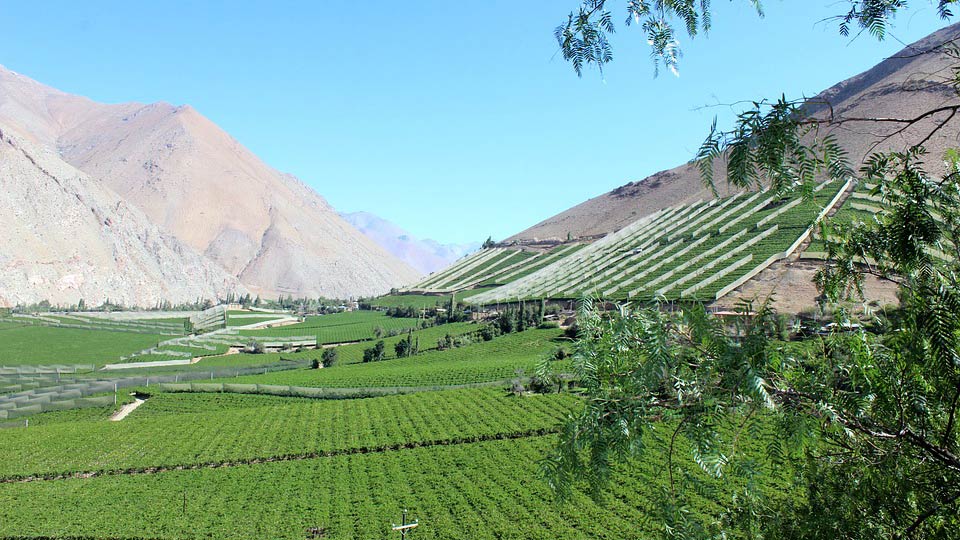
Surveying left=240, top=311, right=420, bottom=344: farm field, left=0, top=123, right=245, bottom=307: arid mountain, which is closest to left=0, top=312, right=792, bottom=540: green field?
left=240, top=311, right=420, bottom=344: farm field

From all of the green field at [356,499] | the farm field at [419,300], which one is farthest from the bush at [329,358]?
the farm field at [419,300]

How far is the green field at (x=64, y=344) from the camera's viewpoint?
82.0 m

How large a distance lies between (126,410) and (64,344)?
51.1 meters

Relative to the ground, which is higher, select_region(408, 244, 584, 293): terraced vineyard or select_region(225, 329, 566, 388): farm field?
select_region(408, 244, 584, 293): terraced vineyard

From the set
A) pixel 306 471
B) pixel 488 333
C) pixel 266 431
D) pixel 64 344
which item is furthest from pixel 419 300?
pixel 306 471

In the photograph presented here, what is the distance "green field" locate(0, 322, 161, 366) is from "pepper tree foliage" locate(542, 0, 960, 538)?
92.7 m

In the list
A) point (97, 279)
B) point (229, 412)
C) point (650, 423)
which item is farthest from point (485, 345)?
point (97, 279)

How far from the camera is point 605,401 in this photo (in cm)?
610

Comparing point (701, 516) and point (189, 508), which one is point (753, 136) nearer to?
point (701, 516)

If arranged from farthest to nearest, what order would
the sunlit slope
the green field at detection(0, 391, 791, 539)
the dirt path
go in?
1. the sunlit slope
2. the dirt path
3. the green field at detection(0, 391, 791, 539)

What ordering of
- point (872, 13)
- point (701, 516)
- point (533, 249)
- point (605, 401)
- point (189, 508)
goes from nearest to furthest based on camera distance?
point (605, 401) < point (872, 13) < point (701, 516) < point (189, 508) < point (533, 249)

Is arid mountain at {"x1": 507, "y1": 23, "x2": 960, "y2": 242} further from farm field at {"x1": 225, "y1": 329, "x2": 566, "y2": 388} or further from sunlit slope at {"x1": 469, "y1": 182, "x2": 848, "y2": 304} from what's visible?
farm field at {"x1": 225, "y1": 329, "x2": 566, "y2": 388}

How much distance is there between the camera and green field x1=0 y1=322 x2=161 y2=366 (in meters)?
82.0

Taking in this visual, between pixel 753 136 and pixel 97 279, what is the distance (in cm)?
17579
